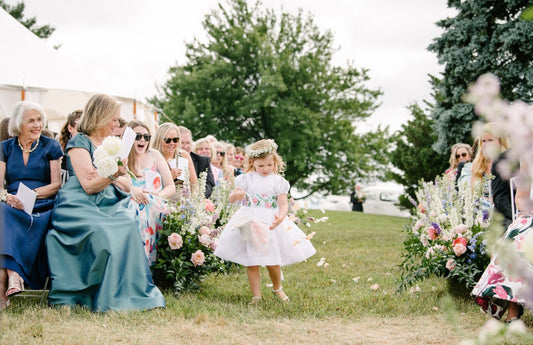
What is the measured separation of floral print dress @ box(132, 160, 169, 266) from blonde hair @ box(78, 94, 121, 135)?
826 mm

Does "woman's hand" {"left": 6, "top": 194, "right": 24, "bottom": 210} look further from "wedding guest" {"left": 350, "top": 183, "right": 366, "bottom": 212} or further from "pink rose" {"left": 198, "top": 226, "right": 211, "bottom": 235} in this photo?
"wedding guest" {"left": 350, "top": 183, "right": 366, "bottom": 212}

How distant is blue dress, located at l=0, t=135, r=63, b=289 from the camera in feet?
16.2

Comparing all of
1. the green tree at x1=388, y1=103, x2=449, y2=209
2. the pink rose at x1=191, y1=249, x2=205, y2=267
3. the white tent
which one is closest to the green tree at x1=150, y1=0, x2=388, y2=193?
the green tree at x1=388, y1=103, x2=449, y2=209

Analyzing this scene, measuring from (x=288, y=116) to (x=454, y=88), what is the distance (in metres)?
8.44

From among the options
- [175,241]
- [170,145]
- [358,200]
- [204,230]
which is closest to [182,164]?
[170,145]

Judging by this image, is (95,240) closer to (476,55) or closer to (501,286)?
(501,286)

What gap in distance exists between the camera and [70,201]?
16.8 ft

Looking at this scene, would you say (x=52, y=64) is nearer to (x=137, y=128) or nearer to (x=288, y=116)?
(x=137, y=128)

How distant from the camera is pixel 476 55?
16203 millimetres

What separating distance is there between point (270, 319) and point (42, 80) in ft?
25.6

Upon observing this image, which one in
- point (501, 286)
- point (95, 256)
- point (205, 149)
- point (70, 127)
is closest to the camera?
point (501, 286)

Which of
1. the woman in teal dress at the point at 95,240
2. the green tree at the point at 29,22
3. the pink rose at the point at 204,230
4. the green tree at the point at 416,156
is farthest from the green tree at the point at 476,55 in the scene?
the green tree at the point at 29,22

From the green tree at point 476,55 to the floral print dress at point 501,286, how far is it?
12.2 meters

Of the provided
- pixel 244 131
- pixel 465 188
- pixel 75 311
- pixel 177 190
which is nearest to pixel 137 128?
pixel 177 190
